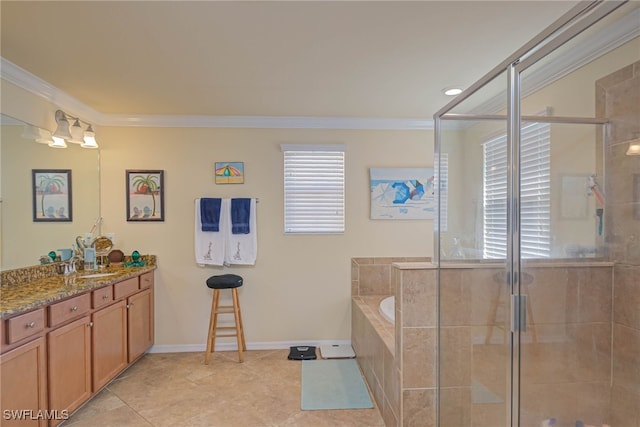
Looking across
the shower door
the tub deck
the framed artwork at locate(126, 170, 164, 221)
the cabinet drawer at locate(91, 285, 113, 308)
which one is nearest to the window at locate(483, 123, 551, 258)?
the shower door

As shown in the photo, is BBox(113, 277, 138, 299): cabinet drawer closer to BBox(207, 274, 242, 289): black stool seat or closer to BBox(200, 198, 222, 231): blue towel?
BBox(207, 274, 242, 289): black stool seat

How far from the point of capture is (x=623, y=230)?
1714 mm

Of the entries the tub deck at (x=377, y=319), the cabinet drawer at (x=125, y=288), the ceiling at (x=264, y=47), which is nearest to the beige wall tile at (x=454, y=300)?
the tub deck at (x=377, y=319)

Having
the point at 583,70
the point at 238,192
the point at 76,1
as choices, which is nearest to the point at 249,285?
the point at 238,192

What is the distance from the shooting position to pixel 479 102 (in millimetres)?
1911

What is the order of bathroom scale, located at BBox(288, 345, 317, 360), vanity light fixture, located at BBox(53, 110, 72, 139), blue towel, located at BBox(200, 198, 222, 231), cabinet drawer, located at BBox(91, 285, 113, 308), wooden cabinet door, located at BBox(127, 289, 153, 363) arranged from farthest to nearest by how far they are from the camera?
1. blue towel, located at BBox(200, 198, 222, 231)
2. bathroom scale, located at BBox(288, 345, 317, 360)
3. wooden cabinet door, located at BBox(127, 289, 153, 363)
4. vanity light fixture, located at BBox(53, 110, 72, 139)
5. cabinet drawer, located at BBox(91, 285, 113, 308)

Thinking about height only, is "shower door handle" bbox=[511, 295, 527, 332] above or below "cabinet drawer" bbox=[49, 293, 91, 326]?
above

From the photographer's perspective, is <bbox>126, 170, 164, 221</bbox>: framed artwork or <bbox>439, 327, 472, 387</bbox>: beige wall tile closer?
<bbox>439, 327, 472, 387</bbox>: beige wall tile

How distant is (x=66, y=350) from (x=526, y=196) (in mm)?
2801

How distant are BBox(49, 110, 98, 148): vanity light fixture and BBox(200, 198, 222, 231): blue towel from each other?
3.53 ft

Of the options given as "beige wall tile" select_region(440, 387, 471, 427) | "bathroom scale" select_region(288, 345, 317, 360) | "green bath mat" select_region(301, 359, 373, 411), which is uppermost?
"beige wall tile" select_region(440, 387, 471, 427)

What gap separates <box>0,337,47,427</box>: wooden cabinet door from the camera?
1614 millimetres

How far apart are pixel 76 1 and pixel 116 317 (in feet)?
7.08

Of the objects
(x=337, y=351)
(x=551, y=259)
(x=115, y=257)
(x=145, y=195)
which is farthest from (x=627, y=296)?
(x=115, y=257)
